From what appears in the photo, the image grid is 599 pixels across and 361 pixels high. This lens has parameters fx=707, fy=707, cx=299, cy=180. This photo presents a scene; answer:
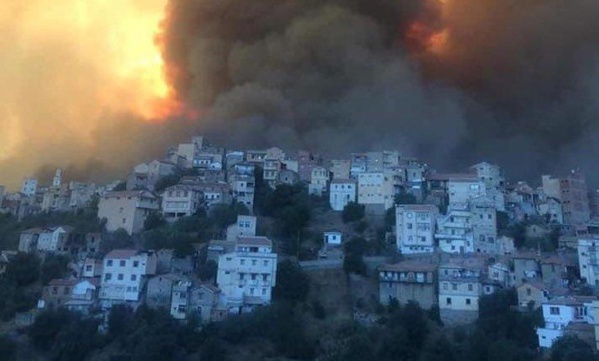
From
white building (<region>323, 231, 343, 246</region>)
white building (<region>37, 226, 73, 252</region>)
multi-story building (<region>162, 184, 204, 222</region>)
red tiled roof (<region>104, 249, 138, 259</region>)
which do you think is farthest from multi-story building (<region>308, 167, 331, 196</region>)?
white building (<region>37, 226, 73, 252</region>)

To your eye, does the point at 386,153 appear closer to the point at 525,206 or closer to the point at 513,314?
the point at 525,206

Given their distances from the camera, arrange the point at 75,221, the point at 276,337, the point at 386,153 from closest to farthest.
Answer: the point at 276,337 → the point at 75,221 → the point at 386,153

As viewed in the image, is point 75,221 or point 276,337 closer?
point 276,337

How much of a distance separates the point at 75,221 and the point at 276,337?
731 inches

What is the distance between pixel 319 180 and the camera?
46.9m

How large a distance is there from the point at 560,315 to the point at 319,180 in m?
19.9

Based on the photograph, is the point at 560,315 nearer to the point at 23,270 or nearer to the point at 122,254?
the point at 122,254

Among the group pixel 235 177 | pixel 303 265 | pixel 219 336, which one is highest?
pixel 235 177

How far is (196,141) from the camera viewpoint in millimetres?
51594

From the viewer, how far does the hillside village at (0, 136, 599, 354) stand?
33344 mm

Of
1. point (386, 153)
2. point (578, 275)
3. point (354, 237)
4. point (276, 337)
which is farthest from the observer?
point (386, 153)

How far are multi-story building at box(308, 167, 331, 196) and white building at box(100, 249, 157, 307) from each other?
14314mm

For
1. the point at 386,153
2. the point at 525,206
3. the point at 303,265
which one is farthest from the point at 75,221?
the point at 525,206

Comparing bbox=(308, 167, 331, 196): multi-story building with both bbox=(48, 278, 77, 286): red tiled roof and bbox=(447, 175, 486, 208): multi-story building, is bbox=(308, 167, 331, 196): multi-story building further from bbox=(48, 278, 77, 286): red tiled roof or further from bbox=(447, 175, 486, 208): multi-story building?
bbox=(48, 278, 77, 286): red tiled roof
